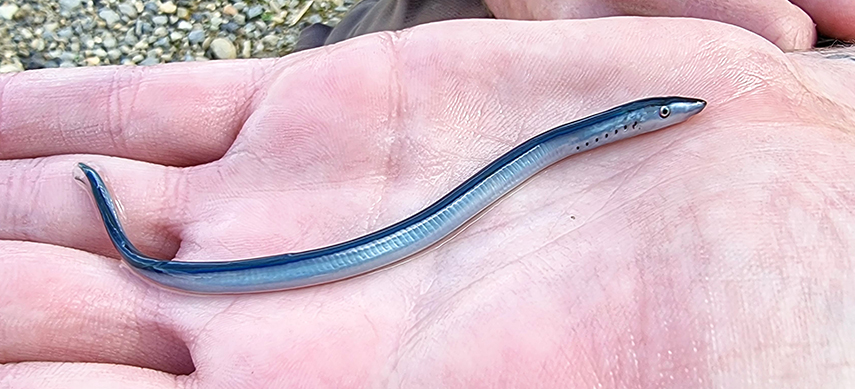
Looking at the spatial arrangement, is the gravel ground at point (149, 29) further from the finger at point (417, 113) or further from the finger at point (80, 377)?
the finger at point (80, 377)

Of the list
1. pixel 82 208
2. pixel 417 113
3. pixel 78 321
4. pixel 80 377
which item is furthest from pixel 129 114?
pixel 417 113

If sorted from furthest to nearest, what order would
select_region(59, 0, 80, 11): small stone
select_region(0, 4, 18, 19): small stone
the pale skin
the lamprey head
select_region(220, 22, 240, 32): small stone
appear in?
1. select_region(220, 22, 240, 32): small stone
2. select_region(59, 0, 80, 11): small stone
3. select_region(0, 4, 18, 19): small stone
4. the lamprey head
5. the pale skin

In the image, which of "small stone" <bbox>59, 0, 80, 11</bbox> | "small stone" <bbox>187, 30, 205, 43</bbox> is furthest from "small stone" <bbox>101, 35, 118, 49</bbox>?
"small stone" <bbox>187, 30, 205, 43</bbox>

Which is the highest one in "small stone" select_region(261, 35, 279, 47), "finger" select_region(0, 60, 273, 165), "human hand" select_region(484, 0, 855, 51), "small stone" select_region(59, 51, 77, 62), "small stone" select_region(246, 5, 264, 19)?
"human hand" select_region(484, 0, 855, 51)

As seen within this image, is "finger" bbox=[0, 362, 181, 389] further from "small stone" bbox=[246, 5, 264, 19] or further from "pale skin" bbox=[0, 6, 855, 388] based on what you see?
"small stone" bbox=[246, 5, 264, 19]

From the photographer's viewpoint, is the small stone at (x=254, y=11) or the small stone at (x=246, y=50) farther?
the small stone at (x=254, y=11)

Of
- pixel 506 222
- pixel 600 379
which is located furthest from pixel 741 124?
pixel 600 379

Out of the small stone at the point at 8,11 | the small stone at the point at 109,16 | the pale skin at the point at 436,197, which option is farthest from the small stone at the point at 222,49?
the pale skin at the point at 436,197
